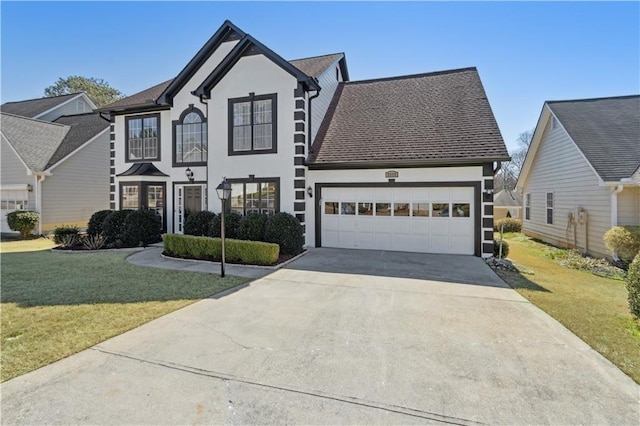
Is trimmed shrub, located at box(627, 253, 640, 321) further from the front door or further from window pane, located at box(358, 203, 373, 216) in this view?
the front door

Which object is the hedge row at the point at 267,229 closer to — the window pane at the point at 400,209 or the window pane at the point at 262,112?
the window pane at the point at 400,209

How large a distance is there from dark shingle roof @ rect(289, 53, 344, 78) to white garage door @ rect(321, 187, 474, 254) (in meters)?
5.20

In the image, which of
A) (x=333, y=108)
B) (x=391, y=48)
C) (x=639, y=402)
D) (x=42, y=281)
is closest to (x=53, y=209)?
(x=42, y=281)

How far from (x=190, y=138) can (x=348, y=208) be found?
735cm

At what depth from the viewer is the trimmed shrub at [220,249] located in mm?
9016

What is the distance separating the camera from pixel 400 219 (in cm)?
1127

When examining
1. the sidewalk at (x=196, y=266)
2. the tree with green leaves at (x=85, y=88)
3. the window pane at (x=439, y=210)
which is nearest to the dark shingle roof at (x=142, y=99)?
the sidewalk at (x=196, y=266)

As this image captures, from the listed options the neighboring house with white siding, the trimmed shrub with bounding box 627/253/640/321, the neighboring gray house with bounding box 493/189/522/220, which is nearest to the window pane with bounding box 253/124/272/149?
the trimmed shrub with bounding box 627/253/640/321

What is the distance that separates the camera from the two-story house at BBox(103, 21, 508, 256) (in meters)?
10.7

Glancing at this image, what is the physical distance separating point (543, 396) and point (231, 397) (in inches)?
122

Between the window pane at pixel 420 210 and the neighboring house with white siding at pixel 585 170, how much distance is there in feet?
19.7

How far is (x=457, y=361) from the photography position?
3.77 metres

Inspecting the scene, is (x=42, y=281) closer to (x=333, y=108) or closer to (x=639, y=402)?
(x=639, y=402)

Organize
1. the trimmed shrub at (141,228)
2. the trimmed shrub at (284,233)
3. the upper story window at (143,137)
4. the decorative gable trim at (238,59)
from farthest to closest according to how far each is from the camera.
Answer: the upper story window at (143,137) → the trimmed shrub at (141,228) → the decorative gable trim at (238,59) → the trimmed shrub at (284,233)
